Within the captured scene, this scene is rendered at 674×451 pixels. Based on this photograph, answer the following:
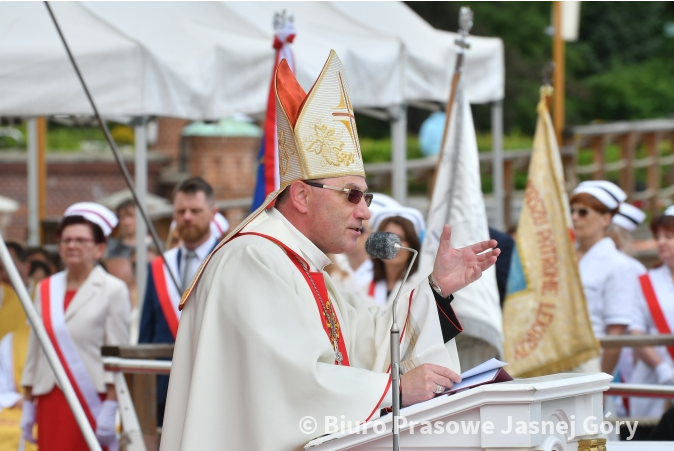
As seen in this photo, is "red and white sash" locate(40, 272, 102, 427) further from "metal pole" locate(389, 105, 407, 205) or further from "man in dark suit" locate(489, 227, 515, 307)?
"metal pole" locate(389, 105, 407, 205)

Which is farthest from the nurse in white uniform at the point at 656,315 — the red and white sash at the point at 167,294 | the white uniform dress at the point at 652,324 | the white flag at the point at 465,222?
the red and white sash at the point at 167,294

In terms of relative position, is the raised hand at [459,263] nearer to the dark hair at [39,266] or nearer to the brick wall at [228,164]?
the dark hair at [39,266]

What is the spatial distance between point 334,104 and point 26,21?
302 centimetres

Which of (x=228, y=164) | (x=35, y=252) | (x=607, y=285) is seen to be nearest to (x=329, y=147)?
(x=607, y=285)

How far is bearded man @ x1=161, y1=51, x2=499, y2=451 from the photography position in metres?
2.89

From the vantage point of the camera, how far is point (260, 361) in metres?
2.91

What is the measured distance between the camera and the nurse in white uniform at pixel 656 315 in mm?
5648

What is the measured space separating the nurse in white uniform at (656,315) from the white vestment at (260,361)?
2746 millimetres

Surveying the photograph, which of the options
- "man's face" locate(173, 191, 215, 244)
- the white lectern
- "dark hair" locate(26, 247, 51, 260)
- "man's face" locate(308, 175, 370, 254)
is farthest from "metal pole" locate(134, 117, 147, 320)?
the white lectern

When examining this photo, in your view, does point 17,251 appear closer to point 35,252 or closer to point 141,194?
point 141,194

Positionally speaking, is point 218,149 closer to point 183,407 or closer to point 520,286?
point 520,286

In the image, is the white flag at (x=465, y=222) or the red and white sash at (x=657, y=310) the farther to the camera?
the red and white sash at (x=657, y=310)

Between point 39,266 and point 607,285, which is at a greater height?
point 39,266

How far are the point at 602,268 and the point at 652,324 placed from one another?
0.40 m
